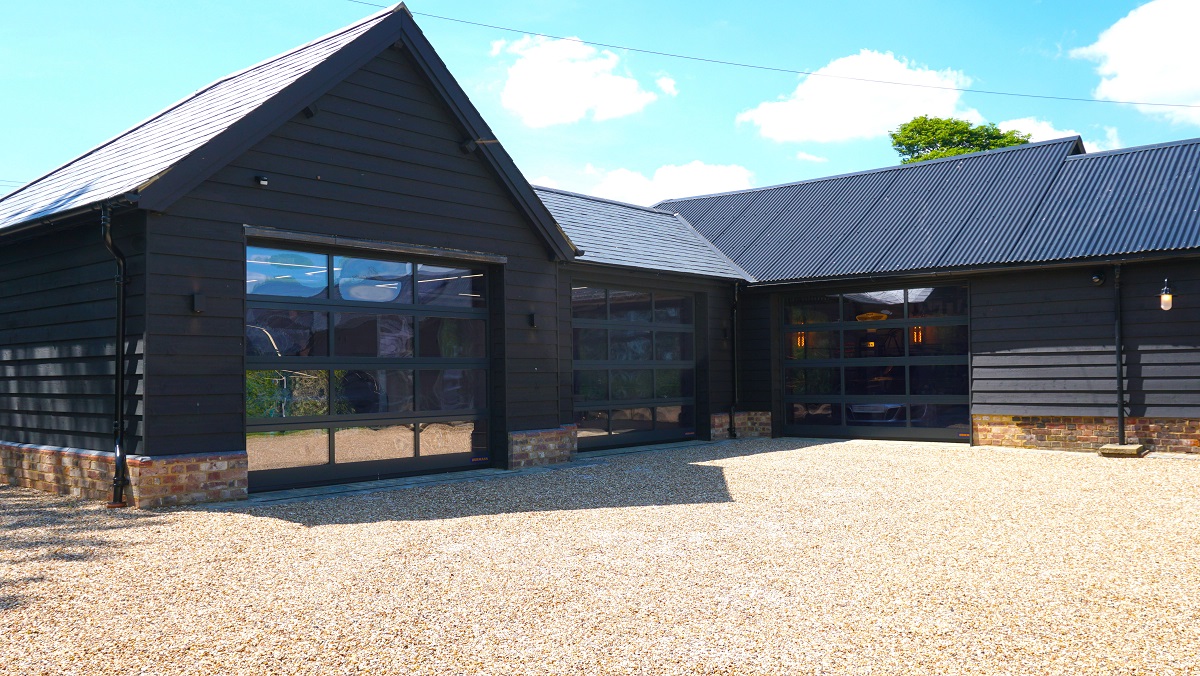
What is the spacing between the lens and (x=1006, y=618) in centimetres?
495

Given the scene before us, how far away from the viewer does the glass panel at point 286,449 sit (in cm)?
A: 952

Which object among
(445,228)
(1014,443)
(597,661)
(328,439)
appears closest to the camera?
(597,661)

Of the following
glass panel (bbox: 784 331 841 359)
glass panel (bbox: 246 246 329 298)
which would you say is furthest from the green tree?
glass panel (bbox: 246 246 329 298)

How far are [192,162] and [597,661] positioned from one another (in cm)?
681

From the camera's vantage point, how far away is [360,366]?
34.3ft

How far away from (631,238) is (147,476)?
957cm

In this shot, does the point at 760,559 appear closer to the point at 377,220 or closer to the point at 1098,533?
the point at 1098,533

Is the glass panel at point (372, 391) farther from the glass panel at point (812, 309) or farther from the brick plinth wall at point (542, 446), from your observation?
the glass panel at point (812, 309)

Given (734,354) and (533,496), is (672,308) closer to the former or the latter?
(734,354)

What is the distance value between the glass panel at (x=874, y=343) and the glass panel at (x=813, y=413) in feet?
3.48

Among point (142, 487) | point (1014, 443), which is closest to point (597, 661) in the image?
point (142, 487)

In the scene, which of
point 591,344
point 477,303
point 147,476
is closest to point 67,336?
point 147,476

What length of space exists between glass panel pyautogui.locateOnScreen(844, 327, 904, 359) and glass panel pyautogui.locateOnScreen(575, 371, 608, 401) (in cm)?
483

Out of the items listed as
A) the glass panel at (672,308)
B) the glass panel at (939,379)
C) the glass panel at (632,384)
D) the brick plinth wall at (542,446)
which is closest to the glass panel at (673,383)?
the glass panel at (632,384)
